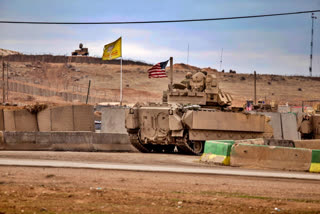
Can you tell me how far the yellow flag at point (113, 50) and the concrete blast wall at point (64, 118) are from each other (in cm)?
1217

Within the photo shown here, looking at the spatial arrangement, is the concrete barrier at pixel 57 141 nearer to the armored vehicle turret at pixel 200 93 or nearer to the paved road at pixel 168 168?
the armored vehicle turret at pixel 200 93

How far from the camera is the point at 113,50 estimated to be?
36.4m

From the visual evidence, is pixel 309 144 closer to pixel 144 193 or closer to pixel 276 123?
pixel 276 123

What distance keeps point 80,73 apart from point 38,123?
7225 cm

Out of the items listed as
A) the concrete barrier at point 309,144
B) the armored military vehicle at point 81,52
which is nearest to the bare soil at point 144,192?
the concrete barrier at point 309,144

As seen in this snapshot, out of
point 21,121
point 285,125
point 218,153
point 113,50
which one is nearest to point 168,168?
point 218,153

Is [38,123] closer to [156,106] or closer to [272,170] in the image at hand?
[156,106]

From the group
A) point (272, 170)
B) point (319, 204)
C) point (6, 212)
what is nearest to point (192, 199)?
point (319, 204)

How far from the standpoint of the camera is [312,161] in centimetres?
1548

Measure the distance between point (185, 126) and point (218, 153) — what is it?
4.81 meters

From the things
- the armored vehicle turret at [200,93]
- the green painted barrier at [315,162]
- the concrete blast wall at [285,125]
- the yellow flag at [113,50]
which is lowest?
the green painted barrier at [315,162]

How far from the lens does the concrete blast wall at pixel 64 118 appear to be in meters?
23.3

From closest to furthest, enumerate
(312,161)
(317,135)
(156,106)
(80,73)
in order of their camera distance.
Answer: (312,161) < (156,106) < (317,135) < (80,73)

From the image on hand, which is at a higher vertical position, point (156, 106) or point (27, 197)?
point (156, 106)
